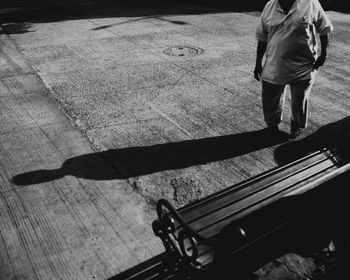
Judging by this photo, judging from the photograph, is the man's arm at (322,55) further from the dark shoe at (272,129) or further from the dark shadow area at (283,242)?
the dark shadow area at (283,242)

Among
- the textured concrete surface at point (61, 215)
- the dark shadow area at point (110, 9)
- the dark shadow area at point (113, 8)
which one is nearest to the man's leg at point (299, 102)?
the textured concrete surface at point (61, 215)

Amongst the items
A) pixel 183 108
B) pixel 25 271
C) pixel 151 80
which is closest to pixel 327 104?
pixel 183 108

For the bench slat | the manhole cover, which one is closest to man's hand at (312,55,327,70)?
the bench slat

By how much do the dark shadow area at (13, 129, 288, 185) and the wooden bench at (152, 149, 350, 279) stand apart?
1.53 meters

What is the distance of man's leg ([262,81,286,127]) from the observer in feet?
15.6

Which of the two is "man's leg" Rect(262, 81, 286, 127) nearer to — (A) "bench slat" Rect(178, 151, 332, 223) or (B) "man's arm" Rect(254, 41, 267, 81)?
(B) "man's arm" Rect(254, 41, 267, 81)

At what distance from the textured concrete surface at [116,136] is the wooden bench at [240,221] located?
1.92 feet

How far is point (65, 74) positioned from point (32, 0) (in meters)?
11.1

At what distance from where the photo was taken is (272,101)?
16.0 feet

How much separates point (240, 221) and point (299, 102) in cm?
295

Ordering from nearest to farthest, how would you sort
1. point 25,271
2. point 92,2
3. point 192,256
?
1. point 192,256
2. point 25,271
3. point 92,2

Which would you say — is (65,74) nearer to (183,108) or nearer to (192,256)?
(183,108)

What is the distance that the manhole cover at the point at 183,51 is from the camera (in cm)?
871

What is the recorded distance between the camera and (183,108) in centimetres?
598
